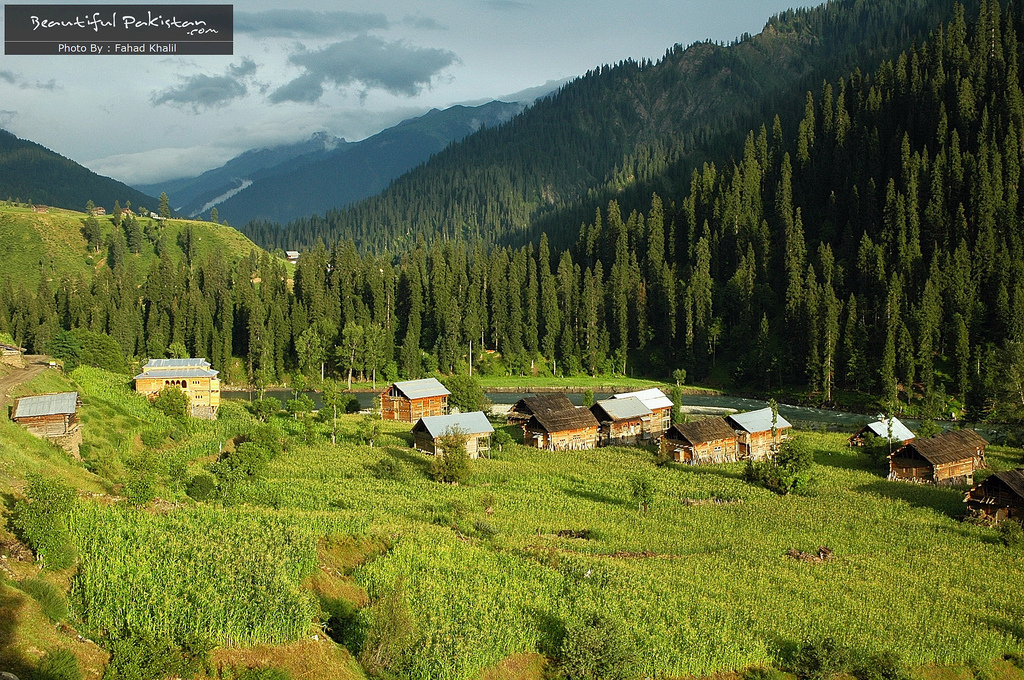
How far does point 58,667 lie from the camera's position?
19.7 meters

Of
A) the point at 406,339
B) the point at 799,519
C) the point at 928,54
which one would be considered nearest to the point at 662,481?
the point at 799,519

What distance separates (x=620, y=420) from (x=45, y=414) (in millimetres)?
48969

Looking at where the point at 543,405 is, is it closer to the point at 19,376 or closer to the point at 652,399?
the point at 652,399

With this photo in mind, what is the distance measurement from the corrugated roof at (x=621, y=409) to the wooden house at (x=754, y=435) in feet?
35.6

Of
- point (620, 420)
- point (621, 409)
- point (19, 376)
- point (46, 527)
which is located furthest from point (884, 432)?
point (19, 376)

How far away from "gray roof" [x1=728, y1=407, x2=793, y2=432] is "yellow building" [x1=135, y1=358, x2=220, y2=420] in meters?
48.8

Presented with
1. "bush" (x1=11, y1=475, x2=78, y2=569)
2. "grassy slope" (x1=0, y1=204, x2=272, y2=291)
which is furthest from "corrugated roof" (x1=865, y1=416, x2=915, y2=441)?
"grassy slope" (x1=0, y1=204, x2=272, y2=291)

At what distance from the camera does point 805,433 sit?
76625 mm

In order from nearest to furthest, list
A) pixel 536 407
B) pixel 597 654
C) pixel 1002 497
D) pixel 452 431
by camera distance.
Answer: pixel 597 654 < pixel 1002 497 < pixel 452 431 < pixel 536 407

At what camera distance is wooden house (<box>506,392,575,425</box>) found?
7315 cm

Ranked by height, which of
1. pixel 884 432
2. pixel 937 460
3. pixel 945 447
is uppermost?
pixel 945 447

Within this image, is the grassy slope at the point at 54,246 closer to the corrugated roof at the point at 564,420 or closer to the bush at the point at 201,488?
the corrugated roof at the point at 564,420

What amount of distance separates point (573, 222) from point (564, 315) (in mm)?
66415

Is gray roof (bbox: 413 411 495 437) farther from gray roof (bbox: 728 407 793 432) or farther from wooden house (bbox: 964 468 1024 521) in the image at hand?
wooden house (bbox: 964 468 1024 521)
